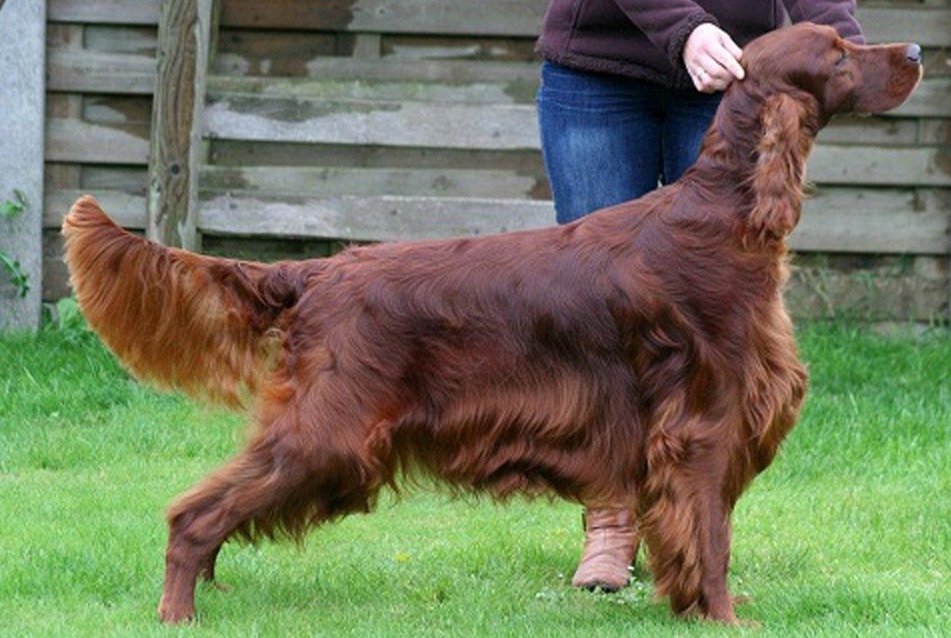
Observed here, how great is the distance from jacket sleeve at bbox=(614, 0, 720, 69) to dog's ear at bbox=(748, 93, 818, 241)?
29 cm

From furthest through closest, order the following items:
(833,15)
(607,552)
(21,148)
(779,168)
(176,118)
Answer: (21,148) < (176,118) < (607,552) < (833,15) < (779,168)

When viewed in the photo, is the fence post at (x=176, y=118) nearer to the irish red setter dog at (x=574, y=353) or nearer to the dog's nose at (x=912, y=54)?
the irish red setter dog at (x=574, y=353)

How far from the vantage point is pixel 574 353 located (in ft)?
13.9

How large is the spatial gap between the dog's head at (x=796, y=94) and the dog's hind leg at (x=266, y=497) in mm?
1067

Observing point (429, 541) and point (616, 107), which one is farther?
point (429, 541)

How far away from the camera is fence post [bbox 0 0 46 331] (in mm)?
7418

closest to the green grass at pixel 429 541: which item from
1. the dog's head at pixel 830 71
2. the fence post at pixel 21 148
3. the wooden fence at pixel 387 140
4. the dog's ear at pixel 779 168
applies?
the fence post at pixel 21 148

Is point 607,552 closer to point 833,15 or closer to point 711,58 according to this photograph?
point 711,58

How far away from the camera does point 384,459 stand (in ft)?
13.9

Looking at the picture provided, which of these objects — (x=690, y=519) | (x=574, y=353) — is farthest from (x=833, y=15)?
(x=690, y=519)

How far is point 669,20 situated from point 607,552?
4.47ft

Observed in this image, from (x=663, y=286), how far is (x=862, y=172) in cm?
376

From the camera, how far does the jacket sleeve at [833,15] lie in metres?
4.61

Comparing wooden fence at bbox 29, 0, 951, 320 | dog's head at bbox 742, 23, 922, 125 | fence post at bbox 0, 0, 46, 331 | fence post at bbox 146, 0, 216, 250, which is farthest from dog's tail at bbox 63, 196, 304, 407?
fence post at bbox 0, 0, 46, 331
